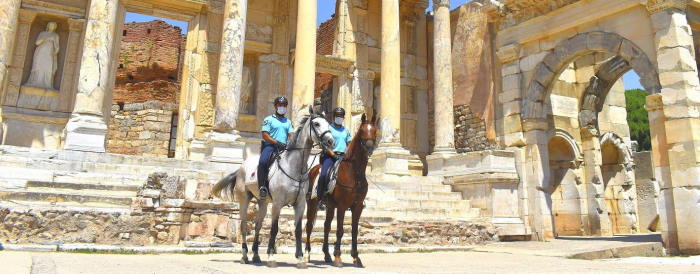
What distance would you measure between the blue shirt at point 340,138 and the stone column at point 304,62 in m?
7.20

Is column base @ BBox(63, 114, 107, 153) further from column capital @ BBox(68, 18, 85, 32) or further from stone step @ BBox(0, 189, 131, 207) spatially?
column capital @ BBox(68, 18, 85, 32)

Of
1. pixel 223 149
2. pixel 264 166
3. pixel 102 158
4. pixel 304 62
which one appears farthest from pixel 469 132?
pixel 264 166

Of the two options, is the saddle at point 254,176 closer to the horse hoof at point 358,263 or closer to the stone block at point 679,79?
the horse hoof at point 358,263

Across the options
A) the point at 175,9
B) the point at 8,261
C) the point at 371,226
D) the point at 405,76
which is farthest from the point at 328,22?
the point at 8,261

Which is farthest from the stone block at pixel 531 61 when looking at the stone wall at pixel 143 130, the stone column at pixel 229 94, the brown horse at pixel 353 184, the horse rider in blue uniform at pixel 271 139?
the stone wall at pixel 143 130

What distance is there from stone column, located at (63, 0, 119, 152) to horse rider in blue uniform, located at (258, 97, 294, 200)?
23.8 ft

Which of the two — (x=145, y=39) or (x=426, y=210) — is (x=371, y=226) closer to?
(x=426, y=210)

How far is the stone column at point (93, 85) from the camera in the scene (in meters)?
11.7

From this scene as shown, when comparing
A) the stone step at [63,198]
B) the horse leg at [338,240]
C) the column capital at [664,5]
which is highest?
the column capital at [664,5]

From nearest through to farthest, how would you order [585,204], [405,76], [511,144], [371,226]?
[371,226] → [511,144] → [585,204] → [405,76]

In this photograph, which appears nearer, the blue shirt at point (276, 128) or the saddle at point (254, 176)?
the saddle at point (254, 176)

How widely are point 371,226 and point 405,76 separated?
1023 cm

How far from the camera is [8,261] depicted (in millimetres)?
5305

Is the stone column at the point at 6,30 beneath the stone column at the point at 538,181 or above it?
above
